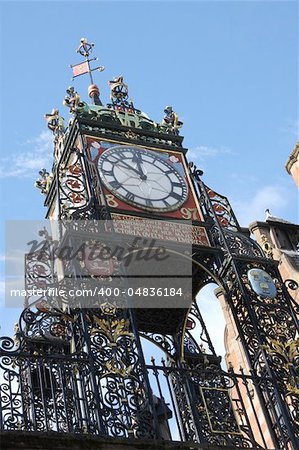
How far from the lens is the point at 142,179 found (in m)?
13.7

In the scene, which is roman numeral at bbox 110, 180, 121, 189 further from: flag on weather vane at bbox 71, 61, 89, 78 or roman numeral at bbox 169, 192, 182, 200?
flag on weather vane at bbox 71, 61, 89, 78

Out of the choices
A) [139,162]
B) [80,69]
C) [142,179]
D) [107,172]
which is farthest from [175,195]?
[80,69]

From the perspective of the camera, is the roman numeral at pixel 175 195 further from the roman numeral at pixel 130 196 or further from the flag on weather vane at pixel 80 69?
the flag on weather vane at pixel 80 69

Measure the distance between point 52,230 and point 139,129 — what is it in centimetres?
229

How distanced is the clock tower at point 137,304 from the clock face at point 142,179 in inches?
0.8

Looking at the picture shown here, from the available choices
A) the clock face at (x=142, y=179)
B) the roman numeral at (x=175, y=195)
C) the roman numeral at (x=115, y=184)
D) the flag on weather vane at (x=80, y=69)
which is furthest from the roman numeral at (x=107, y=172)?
the flag on weather vane at (x=80, y=69)

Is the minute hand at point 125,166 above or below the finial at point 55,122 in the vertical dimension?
below

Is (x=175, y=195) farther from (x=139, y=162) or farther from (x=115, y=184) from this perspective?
(x=115, y=184)

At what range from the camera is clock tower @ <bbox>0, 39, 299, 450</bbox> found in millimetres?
10695

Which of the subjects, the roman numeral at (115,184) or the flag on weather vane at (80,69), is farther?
the flag on weather vane at (80,69)

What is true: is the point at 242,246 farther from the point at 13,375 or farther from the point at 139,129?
the point at 13,375

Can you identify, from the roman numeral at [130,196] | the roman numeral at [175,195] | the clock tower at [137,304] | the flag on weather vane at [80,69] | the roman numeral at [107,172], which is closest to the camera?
the clock tower at [137,304]

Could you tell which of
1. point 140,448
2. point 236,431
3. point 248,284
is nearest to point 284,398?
point 236,431

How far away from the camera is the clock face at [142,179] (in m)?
13.3
